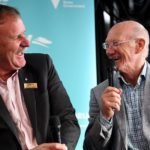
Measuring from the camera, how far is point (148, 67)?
2666 millimetres

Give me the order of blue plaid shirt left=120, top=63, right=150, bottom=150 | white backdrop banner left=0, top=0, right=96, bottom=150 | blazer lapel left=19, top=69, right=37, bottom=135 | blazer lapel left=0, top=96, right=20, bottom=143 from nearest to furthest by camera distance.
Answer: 1. blazer lapel left=0, top=96, right=20, bottom=143
2. blazer lapel left=19, top=69, right=37, bottom=135
3. blue plaid shirt left=120, top=63, right=150, bottom=150
4. white backdrop banner left=0, top=0, right=96, bottom=150

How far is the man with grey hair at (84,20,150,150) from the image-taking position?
246 cm

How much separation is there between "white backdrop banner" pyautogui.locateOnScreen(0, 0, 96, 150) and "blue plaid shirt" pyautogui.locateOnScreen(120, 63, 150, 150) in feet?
3.97

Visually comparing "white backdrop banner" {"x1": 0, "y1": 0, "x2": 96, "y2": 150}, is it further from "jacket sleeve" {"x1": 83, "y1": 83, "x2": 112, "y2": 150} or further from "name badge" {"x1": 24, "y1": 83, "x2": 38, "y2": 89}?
"name badge" {"x1": 24, "y1": 83, "x2": 38, "y2": 89}

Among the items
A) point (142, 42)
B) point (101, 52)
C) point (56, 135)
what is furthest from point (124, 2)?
point (56, 135)

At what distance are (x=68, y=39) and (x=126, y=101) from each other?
139cm

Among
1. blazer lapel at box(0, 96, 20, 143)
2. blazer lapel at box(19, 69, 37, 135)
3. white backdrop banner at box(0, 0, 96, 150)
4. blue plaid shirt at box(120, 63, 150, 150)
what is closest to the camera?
blazer lapel at box(0, 96, 20, 143)

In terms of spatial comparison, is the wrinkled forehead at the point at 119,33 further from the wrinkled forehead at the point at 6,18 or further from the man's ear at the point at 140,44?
the wrinkled forehead at the point at 6,18

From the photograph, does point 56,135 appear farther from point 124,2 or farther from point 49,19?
point 124,2

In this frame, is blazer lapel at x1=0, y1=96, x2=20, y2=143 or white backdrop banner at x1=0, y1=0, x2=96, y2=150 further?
white backdrop banner at x1=0, y1=0, x2=96, y2=150

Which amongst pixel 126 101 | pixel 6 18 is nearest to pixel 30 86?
pixel 6 18

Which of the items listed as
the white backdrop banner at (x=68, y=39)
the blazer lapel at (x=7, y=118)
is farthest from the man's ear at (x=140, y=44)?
the white backdrop banner at (x=68, y=39)

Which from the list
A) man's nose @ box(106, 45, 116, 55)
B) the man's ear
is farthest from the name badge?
the man's ear

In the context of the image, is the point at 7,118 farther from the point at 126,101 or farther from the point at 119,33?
the point at 119,33
